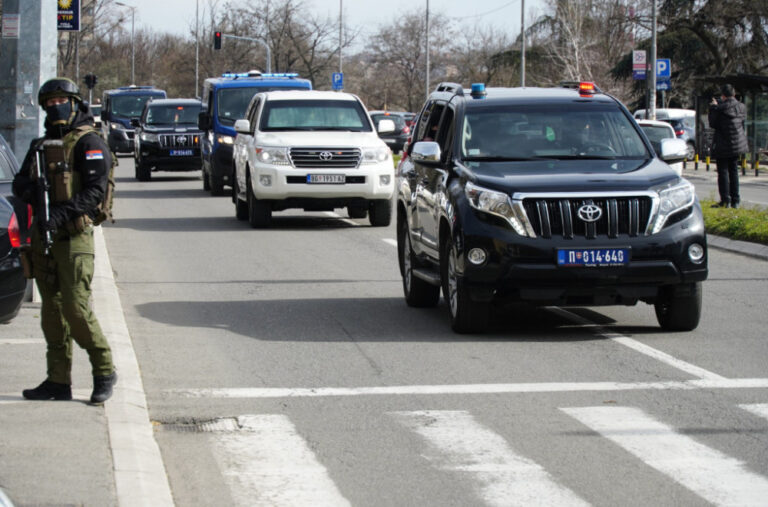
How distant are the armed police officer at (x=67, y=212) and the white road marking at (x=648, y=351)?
3665 mm

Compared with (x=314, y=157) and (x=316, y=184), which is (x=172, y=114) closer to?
(x=314, y=157)

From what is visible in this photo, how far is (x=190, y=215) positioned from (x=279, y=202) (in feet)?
10.1

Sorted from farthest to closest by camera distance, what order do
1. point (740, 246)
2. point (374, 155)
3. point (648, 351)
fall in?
point (374, 155), point (740, 246), point (648, 351)

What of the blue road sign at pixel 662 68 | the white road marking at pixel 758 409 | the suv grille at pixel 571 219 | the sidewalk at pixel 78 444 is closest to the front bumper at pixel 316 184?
the suv grille at pixel 571 219

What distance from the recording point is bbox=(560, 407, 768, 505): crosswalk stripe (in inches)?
231

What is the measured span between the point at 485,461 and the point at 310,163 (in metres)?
13.8

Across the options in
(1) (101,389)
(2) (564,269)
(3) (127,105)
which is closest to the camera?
(1) (101,389)

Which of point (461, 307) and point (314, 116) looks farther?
point (314, 116)

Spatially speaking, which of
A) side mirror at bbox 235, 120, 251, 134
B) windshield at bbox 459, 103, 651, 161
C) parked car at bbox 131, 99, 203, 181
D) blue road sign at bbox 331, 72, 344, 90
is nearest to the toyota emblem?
windshield at bbox 459, 103, 651, 161

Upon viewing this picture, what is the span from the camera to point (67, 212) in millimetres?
7125

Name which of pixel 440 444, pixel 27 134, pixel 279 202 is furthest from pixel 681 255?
pixel 279 202

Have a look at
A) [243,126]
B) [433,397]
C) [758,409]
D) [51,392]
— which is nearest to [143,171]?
[243,126]

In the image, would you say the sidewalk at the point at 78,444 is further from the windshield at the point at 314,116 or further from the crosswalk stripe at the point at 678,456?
the windshield at the point at 314,116

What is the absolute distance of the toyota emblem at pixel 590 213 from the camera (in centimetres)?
977
